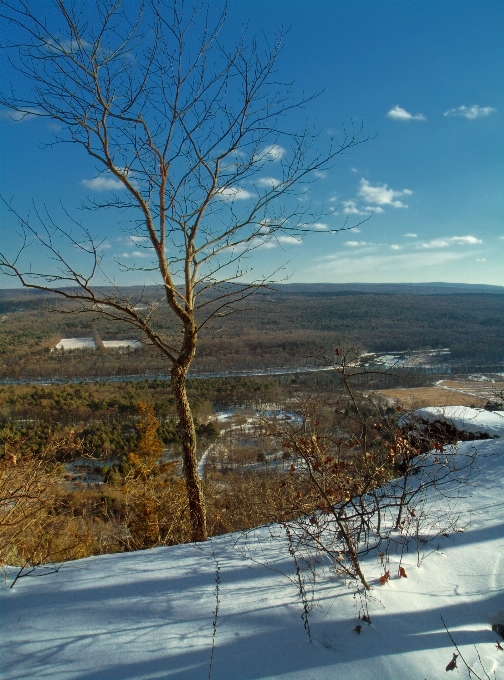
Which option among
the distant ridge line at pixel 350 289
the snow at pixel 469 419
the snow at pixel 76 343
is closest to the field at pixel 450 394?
the snow at pixel 469 419

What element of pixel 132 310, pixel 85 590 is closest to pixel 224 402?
pixel 132 310

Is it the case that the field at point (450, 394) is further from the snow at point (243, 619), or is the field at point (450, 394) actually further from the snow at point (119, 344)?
the snow at point (119, 344)

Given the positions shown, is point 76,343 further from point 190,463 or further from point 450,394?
point 190,463

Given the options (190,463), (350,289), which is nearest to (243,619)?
(190,463)

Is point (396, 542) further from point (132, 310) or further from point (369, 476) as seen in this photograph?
point (132, 310)

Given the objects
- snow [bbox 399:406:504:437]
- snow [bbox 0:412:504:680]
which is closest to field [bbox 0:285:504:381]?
snow [bbox 399:406:504:437]

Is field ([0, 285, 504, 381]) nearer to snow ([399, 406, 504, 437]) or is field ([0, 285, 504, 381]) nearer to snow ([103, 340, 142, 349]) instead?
snow ([103, 340, 142, 349])
